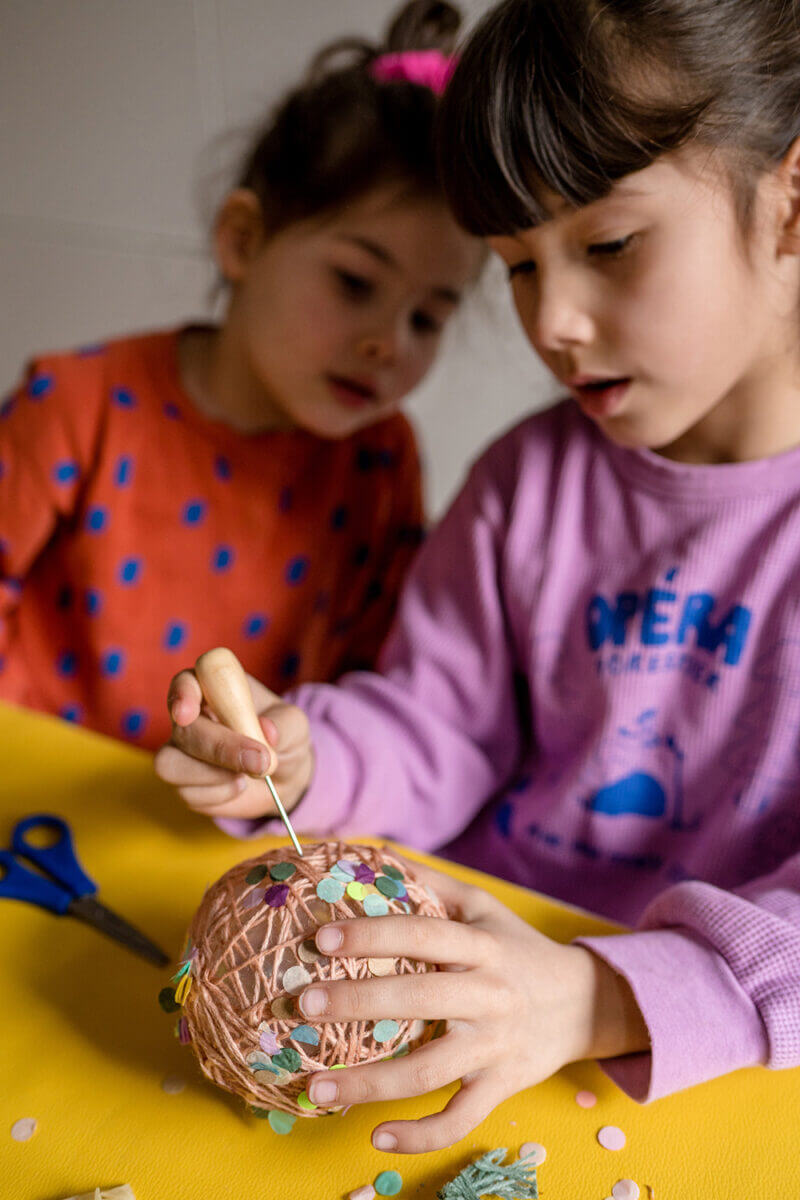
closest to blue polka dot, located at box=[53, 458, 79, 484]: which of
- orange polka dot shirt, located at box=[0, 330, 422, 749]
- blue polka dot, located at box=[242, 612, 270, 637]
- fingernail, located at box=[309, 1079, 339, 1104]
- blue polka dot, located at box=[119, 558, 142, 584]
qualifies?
orange polka dot shirt, located at box=[0, 330, 422, 749]

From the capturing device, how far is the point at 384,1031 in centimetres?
48

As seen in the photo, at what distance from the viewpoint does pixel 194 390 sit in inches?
48.3

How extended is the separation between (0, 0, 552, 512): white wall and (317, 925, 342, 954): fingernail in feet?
3.35

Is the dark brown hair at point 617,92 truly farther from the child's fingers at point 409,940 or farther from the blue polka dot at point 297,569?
the blue polka dot at point 297,569

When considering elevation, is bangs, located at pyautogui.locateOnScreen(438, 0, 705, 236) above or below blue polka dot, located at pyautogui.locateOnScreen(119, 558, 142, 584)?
above

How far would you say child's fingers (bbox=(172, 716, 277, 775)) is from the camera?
1.85 ft

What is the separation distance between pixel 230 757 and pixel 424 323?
0.70 meters

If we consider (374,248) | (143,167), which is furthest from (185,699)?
(143,167)

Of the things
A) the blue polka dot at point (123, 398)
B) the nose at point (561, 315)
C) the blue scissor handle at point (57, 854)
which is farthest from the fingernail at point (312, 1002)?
the blue polka dot at point (123, 398)

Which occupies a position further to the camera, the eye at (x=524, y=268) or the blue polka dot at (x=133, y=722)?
the blue polka dot at (x=133, y=722)

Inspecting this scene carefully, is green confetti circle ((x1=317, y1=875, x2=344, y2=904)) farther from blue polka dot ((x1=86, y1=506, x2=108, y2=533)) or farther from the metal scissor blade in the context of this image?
blue polka dot ((x1=86, y1=506, x2=108, y2=533))

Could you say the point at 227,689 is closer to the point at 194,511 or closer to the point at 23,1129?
the point at 23,1129

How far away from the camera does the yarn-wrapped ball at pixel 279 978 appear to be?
1.56ft

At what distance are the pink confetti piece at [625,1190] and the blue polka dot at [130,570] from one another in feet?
2.94
